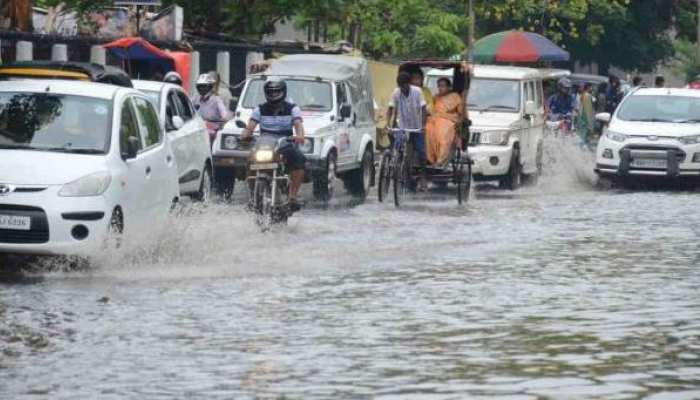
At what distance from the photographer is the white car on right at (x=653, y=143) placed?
2986 centimetres

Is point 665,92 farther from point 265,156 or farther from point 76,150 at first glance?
point 76,150

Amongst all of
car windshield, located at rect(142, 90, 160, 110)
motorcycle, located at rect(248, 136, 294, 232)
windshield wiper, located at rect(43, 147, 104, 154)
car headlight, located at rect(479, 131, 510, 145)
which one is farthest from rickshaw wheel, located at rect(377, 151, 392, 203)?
windshield wiper, located at rect(43, 147, 104, 154)

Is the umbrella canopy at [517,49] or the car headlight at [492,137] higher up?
the umbrella canopy at [517,49]

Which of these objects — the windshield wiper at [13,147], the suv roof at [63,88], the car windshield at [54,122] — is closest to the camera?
the windshield wiper at [13,147]

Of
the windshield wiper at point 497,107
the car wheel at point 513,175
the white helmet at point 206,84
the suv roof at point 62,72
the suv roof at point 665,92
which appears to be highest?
the suv roof at point 62,72

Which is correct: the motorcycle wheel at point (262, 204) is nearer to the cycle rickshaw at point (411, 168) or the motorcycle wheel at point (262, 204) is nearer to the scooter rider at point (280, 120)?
the scooter rider at point (280, 120)

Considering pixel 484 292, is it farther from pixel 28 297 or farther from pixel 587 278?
pixel 28 297

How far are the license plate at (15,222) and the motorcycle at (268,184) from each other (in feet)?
17.2

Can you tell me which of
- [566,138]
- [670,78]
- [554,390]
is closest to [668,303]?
[554,390]

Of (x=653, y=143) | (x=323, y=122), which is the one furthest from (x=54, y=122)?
(x=653, y=143)

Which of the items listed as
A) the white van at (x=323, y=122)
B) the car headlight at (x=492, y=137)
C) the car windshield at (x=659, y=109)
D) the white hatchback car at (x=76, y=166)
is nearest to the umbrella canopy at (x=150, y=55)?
the white van at (x=323, y=122)

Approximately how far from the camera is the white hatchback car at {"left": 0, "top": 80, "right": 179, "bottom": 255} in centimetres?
1526

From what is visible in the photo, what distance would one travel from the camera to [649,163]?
2995 cm

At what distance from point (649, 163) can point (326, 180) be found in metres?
6.11
